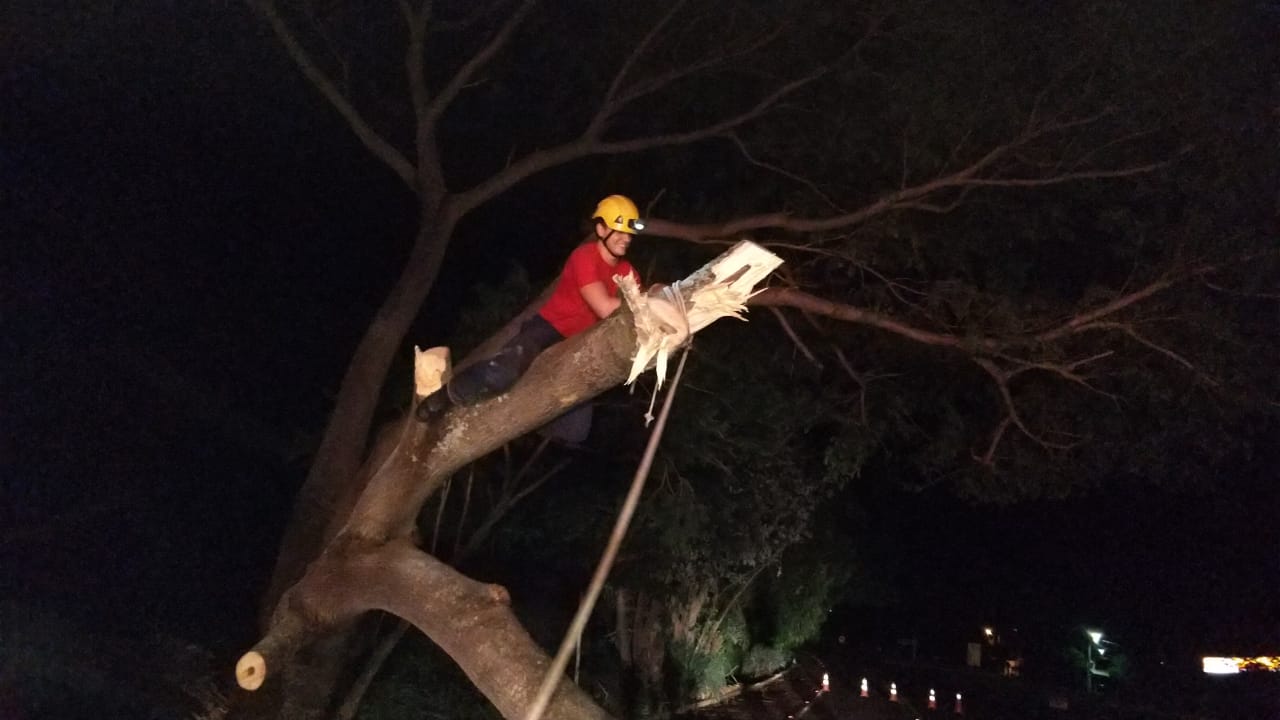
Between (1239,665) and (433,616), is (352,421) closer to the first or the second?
(433,616)

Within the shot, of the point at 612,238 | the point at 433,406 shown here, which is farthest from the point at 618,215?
the point at 433,406

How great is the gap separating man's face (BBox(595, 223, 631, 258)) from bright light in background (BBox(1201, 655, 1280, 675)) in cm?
1955

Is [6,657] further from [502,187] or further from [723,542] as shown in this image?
[723,542]

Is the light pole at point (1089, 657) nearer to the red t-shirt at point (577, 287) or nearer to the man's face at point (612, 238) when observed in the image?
the red t-shirt at point (577, 287)

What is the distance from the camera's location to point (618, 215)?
5.71 metres

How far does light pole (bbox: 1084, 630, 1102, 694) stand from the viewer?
26031 millimetres

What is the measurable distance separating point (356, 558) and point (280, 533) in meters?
8.37

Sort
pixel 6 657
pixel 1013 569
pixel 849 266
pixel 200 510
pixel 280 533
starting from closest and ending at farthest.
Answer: pixel 6 657 < pixel 849 266 < pixel 200 510 < pixel 280 533 < pixel 1013 569

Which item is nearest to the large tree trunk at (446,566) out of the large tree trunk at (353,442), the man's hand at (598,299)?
the man's hand at (598,299)

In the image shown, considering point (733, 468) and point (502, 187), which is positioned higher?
point (502, 187)

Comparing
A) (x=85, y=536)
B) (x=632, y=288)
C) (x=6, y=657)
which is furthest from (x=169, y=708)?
(x=632, y=288)

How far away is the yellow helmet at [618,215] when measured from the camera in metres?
5.70

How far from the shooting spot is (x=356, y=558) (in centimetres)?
637

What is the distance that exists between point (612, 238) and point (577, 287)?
13.0 inches
